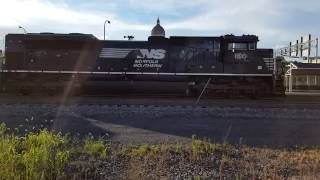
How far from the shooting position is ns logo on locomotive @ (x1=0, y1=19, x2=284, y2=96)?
2575 cm

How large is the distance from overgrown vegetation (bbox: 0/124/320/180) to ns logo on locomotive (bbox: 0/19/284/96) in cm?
1600

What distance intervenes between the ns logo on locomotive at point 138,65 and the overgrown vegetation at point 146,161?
1600 centimetres

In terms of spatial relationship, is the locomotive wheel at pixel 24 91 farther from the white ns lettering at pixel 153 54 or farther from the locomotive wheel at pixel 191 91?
the locomotive wheel at pixel 191 91

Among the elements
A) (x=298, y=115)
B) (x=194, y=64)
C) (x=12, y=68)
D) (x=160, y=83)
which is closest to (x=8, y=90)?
(x=12, y=68)

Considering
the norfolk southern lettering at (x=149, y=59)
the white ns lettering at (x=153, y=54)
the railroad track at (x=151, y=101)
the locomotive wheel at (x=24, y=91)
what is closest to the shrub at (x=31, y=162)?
the railroad track at (x=151, y=101)

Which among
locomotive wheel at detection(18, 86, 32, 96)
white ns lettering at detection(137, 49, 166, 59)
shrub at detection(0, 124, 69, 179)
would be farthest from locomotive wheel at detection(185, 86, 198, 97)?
shrub at detection(0, 124, 69, 179)

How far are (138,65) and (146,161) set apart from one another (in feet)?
61.8

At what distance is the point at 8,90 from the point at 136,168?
1914cm

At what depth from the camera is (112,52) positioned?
27422 mm

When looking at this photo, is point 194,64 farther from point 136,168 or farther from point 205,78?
point 136,168

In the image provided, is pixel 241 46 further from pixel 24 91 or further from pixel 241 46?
pixel 24 91

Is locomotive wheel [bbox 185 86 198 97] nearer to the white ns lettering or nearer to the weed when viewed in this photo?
the white ns lettering

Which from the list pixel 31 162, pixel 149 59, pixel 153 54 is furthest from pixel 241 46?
pixel 31 162

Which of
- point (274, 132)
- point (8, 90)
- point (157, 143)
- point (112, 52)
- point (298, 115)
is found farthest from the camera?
point (112, 52)
